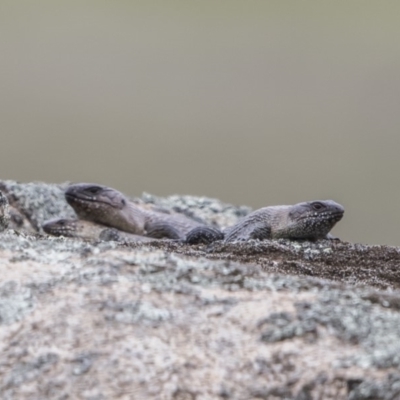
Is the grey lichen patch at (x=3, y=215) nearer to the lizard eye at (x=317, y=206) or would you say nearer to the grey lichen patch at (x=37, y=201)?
the lizard eye at (x=317, y=206)

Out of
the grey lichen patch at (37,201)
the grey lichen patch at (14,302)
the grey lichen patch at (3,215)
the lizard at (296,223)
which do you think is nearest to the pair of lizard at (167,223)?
the lizard at (296,223)

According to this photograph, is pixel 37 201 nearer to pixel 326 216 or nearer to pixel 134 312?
pixel 326 216

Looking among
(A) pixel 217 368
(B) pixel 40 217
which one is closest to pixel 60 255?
(A) pixel 217 368

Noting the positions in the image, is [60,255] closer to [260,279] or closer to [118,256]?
[118,256]

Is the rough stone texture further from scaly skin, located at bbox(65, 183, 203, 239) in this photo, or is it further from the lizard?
scaly skin, located at bbox(65, 183, 203, 239)

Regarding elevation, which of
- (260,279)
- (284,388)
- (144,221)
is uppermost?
(144,221)

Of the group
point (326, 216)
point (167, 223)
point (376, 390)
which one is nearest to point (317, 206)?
point (326, 216)

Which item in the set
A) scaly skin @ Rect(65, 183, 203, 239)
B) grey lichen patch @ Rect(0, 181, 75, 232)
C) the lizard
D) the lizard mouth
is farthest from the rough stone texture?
grey lichen patch @ Rect(0, 181, 75, 232)
